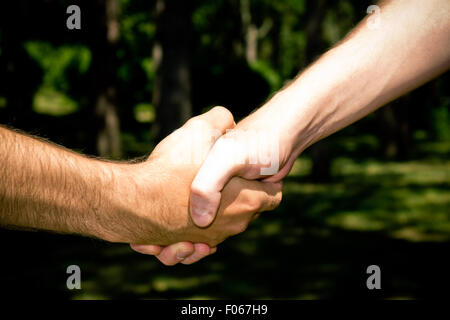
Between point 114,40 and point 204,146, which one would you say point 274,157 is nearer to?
point 204,146

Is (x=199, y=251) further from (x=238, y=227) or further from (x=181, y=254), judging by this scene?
(x=238, y=227)

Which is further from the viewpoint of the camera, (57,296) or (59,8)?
(59,8)

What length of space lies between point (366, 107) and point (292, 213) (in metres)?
5.76

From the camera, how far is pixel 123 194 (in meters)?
2.83

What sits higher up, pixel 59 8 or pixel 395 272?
pixel 59 8

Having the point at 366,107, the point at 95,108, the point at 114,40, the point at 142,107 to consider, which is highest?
the point at 142,107

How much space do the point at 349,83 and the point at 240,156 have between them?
0.70 m

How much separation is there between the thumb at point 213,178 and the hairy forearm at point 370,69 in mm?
348

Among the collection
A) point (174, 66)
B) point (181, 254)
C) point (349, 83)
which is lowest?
point (181, 254)

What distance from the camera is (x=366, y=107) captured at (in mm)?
2850

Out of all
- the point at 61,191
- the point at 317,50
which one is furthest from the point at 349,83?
the point at 317,50

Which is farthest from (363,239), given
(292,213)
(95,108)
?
(95,108)

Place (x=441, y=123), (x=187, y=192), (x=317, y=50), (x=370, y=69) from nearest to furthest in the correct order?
(x=370, y=69)
(x=187, y=192)
(x=317, y=50)
(x=441, y=123)

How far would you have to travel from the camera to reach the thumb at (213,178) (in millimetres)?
2764
